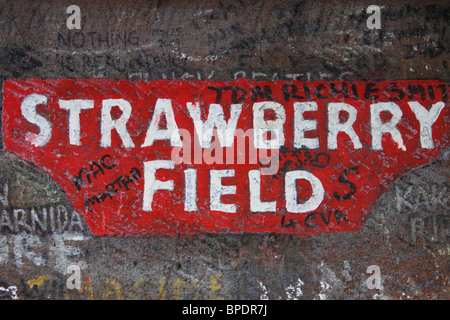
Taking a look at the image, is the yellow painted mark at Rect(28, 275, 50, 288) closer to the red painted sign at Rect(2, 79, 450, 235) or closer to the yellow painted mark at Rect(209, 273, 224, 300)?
the red painted sign at Rect(2, 79, 450, 235)

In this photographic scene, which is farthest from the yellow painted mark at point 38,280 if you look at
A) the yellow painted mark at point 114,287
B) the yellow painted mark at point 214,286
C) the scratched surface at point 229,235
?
the yellow painted mark at point 214,286

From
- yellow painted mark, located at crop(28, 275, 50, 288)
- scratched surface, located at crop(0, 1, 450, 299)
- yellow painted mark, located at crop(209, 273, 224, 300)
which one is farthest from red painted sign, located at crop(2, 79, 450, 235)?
yellow painted mark, located at crop(28, 275, 50, 288)

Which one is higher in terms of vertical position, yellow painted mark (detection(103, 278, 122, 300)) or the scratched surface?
the scratched surface

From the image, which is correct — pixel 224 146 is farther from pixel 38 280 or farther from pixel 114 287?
pixel 38 280

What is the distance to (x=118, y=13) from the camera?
8.98ft

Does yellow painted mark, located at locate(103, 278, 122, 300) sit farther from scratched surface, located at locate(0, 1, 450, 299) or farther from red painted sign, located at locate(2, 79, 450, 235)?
red painted sign, located at locate(2, 79, 450, 235)

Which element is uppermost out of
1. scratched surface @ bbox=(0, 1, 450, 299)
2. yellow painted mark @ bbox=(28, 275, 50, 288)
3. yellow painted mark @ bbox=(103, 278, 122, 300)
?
scratched surface @ bbox=(0, 1, 450, 299)

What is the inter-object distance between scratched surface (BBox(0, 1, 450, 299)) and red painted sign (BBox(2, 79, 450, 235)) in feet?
0.31

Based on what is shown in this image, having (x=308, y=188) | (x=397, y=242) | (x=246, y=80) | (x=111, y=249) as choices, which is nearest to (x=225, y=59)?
(x=246, y=80)

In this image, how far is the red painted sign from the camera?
2676 millimetres

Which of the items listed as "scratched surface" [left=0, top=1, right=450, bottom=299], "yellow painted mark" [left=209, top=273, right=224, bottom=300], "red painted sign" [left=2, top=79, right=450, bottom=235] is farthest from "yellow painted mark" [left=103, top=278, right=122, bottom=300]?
"yellow painted mark" [left=209, top=273, right=224, bottom=300]

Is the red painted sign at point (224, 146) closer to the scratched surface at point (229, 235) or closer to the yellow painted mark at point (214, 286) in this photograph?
the scratched surface at point (229, 235)

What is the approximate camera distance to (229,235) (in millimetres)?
2697

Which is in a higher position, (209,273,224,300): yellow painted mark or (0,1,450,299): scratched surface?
(0,1,450,299): scratched surface
